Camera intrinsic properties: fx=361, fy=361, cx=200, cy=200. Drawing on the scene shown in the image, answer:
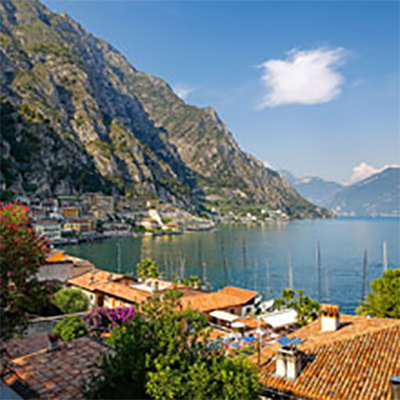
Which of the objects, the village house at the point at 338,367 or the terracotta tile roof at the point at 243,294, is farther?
the terracotta tile roof at the point at 243,294

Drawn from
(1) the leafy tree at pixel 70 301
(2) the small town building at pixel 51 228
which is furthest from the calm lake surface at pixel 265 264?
(1) the leafy tree at pixel 70 301

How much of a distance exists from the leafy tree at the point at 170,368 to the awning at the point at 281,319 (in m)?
22.2

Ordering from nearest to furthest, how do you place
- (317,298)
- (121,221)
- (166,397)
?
(166,397) → (317,298) → (121,221)

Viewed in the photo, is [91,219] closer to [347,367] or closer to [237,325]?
[237,325]

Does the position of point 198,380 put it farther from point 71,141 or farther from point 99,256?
point 71,141

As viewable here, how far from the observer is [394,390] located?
9188 mm

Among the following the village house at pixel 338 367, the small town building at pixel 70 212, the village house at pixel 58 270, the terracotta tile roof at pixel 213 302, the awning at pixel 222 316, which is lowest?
the awning at pixel 222 316

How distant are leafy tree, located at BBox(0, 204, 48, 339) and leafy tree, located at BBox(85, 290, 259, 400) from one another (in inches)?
98.3

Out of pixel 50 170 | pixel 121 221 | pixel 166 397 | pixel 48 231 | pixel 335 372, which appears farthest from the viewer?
pixel 121 221

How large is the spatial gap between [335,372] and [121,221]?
171 m

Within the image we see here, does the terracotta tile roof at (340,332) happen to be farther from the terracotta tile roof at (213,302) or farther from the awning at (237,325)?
the terracotta tile roof at (213,302)

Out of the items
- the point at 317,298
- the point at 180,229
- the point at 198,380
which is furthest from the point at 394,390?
the point at 180,229

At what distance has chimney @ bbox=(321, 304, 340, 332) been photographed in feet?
50.6

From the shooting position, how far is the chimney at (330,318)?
607 inches
